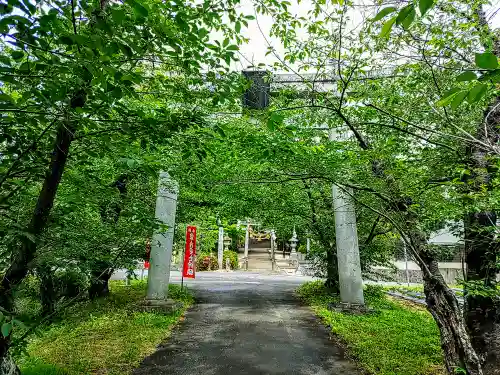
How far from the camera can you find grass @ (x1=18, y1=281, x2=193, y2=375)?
4.82m

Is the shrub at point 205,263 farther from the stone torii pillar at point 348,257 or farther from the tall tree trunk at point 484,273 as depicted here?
the tall tree trunk at point 484,273

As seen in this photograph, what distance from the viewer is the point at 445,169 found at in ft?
14.1

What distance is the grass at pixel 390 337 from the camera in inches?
203

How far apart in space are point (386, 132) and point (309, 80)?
4.53 feet

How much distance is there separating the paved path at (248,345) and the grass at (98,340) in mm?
315

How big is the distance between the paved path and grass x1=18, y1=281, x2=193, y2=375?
1.03ft

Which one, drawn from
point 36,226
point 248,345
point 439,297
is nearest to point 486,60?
point 36,226

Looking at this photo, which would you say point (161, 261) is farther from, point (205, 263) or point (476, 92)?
point (205, 263)

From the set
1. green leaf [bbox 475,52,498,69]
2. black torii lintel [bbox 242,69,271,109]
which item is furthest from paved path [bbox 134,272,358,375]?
green leaf [bbox 475,52,498,69]

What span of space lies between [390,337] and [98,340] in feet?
18.3

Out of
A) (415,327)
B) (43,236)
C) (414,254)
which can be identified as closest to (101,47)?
(43,236)

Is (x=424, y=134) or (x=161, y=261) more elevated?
(x=424, y=134)

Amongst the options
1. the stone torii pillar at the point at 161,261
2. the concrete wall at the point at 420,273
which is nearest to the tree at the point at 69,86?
the stone torii pillar at the point at 161,261

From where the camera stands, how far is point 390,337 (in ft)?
21.7
